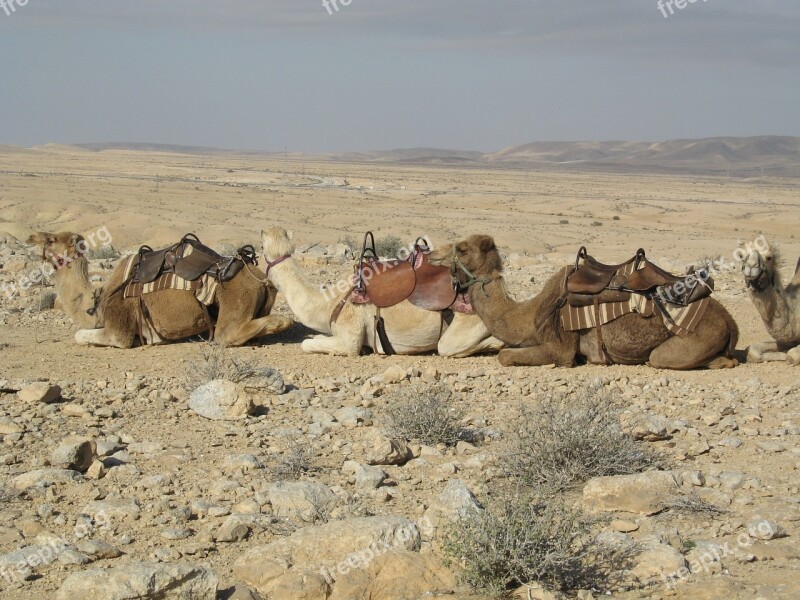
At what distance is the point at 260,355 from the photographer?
411 inches

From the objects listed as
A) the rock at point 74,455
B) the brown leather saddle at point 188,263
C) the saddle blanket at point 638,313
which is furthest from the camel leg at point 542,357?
the rock at point 74,455

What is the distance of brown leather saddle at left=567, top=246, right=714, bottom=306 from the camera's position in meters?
→ 9.45

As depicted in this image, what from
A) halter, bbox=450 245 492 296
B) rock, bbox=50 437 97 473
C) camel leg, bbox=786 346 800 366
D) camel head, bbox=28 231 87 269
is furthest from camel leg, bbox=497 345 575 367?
camel head, bbox=28 231 87 269

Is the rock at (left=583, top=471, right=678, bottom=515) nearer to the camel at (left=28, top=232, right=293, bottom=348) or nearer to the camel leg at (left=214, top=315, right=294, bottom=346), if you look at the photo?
the camel leg at (left=214, top=315, right=294, bottom=346)

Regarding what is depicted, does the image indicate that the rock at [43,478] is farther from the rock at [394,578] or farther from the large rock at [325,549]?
the rock at [394,578]

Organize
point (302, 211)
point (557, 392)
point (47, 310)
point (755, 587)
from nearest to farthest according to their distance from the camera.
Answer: point (755, 587)
point (557, 392)
point (47, 310)
point (302, 211)

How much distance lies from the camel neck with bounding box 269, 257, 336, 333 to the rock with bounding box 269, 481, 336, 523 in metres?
4.82

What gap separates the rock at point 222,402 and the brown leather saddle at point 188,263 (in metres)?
3.05

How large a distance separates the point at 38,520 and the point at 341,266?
11068mm

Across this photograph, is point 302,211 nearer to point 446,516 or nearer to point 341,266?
point 341,266

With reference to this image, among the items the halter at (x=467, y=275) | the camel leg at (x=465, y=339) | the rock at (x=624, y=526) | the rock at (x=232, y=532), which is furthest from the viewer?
the camel leg at (x=465, y=339)

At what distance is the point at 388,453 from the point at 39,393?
313 cm

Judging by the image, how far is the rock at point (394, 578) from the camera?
4.70 meters

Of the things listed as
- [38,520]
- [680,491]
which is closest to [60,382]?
[38,520]
